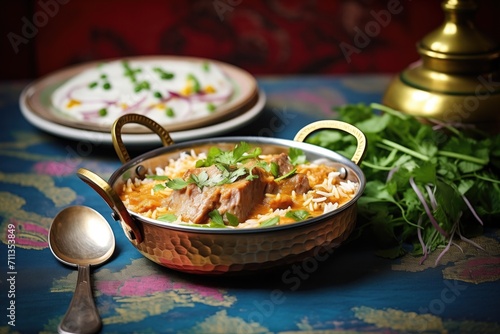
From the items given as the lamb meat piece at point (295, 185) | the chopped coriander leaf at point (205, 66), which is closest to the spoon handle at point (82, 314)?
the lamb meat piece at point (295, 185)

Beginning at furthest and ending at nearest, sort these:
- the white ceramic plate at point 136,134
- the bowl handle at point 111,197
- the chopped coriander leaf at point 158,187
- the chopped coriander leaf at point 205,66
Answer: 1. the chopped coriander leaf at point 205,66
2. the white ceramic plate at point 136,134
3. the chopped coriander leaf at point 158,187
4. the bowl handle at point 111,197

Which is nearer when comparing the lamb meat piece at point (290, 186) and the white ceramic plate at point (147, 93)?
the lamb meat piece at point (290, 186)

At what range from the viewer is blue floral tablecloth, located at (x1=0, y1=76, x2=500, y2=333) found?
4.71 ft

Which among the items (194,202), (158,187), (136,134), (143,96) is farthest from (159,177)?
(143,96)

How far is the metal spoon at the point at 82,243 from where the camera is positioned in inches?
60.0

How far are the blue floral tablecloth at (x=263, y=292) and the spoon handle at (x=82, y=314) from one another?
1.1 inches

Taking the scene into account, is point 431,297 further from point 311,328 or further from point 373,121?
point 373,121

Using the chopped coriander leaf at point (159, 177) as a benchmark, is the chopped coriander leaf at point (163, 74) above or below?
below

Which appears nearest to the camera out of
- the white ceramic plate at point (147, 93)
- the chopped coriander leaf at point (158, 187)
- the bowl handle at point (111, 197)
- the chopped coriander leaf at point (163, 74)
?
the bowl handle at point (111, 197)

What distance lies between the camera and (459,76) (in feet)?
7.34

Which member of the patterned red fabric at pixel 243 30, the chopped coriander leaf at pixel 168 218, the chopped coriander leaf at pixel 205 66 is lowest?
the patterned red fabric at pixel 243 30

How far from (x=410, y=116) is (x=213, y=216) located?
37.1 inches

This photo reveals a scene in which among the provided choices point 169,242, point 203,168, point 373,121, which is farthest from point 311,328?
point 373,121

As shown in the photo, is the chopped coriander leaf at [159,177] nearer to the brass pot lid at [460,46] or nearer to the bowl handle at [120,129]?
the bowl handle at [120,129]
